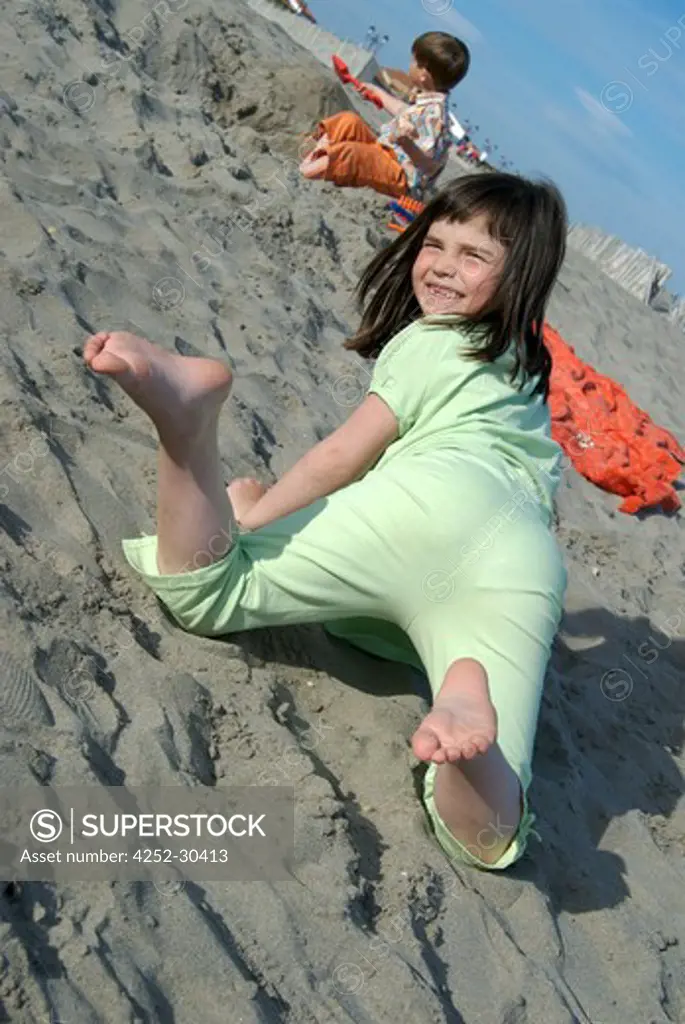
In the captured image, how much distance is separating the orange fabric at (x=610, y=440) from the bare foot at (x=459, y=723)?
11.4ft

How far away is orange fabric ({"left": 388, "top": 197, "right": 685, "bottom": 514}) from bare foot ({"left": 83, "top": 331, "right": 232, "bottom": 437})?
11.5 feet

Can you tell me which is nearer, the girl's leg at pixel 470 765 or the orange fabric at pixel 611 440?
the girl's leg at pixel 470 765

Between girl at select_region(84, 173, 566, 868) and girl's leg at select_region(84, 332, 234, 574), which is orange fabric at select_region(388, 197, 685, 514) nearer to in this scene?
girl at select_region(84, 173, 566, 868)

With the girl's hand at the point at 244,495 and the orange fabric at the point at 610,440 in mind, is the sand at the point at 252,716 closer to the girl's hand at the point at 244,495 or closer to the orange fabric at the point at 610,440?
the girl's hand at the point at 244,495

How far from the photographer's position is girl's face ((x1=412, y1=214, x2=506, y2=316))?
2.61m

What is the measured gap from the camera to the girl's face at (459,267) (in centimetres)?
261

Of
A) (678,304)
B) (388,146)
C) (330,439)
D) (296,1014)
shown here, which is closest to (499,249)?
(330,439)

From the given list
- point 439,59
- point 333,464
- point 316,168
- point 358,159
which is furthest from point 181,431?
point 439,59

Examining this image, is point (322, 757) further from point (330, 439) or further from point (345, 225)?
point (345, 225)

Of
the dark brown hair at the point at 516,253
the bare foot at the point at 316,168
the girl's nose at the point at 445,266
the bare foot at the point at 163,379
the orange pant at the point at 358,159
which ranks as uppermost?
the dark brown hair at the point at 516,253

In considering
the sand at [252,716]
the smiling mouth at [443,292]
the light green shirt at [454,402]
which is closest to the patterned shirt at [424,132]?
the sand at [252,716]

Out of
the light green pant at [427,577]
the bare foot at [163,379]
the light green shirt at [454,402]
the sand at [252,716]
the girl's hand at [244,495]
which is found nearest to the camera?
the sand at [252,716]

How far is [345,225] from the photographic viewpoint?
19.6 feet

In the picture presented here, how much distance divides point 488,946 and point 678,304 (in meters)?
10.3
